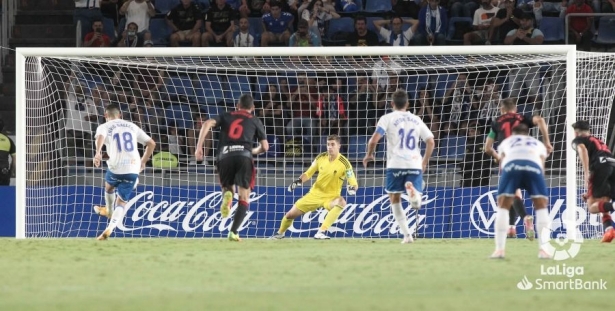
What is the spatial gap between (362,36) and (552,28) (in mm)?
3654

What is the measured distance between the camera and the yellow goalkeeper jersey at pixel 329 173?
19.2 metres

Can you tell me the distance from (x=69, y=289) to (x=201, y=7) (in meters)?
14.8

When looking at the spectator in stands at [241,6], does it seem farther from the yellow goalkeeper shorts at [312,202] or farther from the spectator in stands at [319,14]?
the yellow goalkeeper shorts at [312,202]

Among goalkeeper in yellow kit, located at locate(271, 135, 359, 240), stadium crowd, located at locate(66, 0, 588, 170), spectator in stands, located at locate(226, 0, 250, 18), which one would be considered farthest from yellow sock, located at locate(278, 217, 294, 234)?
spectator in stands, located at locate(226, 0, 250, 18)

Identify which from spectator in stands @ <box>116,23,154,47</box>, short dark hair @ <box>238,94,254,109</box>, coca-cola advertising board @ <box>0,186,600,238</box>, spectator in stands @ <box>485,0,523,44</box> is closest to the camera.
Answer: short dark hair @ <box>238,94,254,109</box>

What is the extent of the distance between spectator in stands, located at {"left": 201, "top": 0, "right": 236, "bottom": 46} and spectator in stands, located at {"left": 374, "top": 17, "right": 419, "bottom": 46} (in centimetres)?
281

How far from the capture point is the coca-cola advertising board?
2014 centimetres

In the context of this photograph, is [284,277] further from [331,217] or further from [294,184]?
[331,217]

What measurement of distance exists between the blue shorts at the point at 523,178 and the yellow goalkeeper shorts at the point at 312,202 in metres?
6.90

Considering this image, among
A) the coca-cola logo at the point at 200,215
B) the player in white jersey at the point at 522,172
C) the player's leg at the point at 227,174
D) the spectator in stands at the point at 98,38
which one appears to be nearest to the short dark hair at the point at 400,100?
the player's leg at the point at 227,174

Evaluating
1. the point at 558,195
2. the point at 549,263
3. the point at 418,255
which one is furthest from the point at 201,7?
the point at 549,263

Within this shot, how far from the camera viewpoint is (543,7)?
947 inches

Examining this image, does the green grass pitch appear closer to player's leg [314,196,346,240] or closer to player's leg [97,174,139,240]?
player's leg [97,174,139,240]

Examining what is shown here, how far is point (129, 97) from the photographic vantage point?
21.4 m
